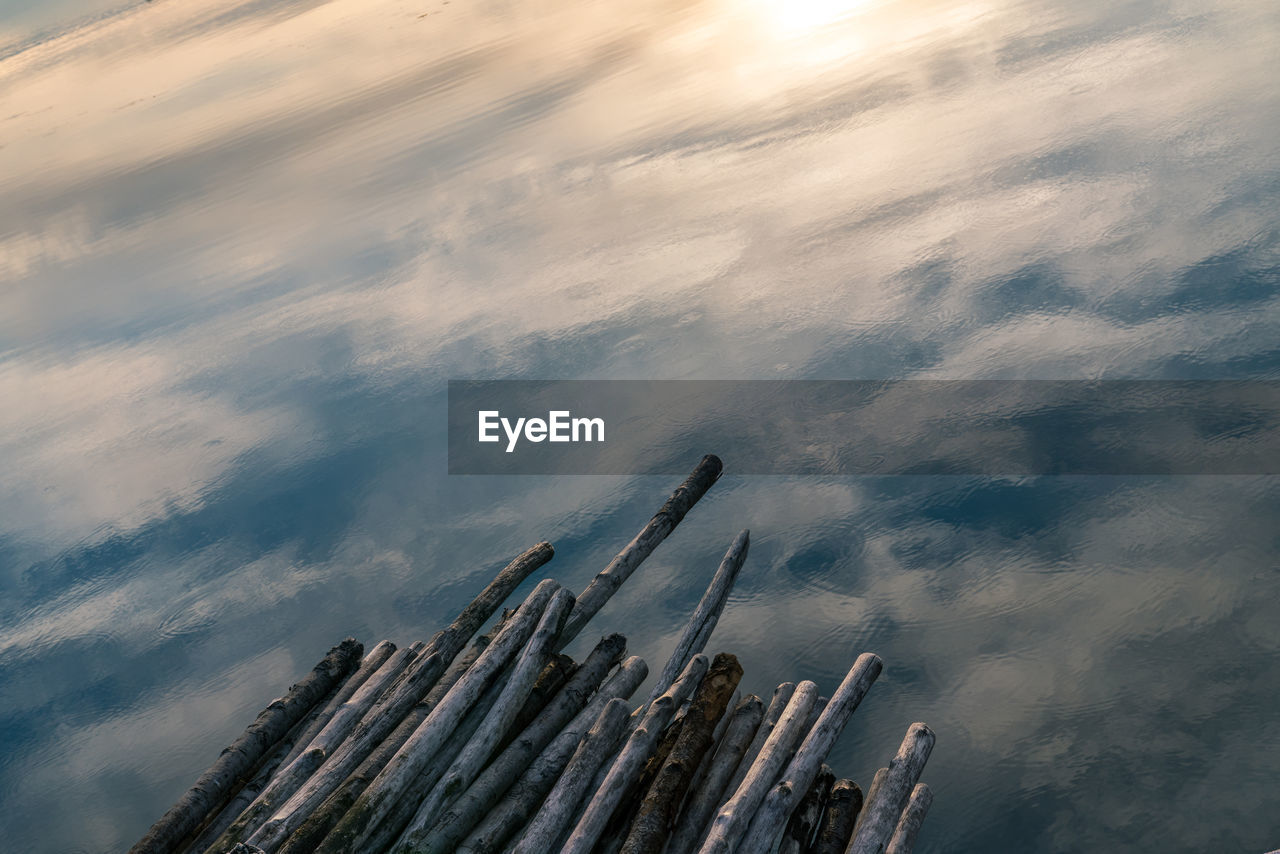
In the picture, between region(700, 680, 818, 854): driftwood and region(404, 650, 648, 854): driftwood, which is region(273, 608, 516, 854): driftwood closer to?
region(404, 650, 648, 854): driftwood

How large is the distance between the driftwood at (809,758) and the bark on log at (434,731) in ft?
5.65

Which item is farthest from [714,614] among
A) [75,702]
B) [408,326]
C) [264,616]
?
[408,326]

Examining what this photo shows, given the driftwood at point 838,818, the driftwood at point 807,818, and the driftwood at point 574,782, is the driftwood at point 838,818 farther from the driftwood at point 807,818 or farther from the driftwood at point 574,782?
the driftwood at point 574,782

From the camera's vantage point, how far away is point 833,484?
796 centimetres

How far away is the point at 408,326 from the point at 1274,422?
348 inches

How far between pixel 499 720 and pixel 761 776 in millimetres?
1455

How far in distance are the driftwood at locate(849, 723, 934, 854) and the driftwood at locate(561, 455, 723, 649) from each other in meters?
2.23

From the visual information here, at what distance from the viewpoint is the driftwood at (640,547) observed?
265 inches

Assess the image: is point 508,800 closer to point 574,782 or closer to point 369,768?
point 574,782

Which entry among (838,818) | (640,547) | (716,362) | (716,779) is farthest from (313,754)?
(716,362)

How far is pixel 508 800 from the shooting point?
530 cm

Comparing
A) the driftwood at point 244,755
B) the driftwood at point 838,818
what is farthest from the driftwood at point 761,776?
the driftwood at point 244,755

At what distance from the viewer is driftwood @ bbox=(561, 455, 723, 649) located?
674cm

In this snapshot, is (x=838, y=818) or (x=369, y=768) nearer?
(x=838, y=818)
